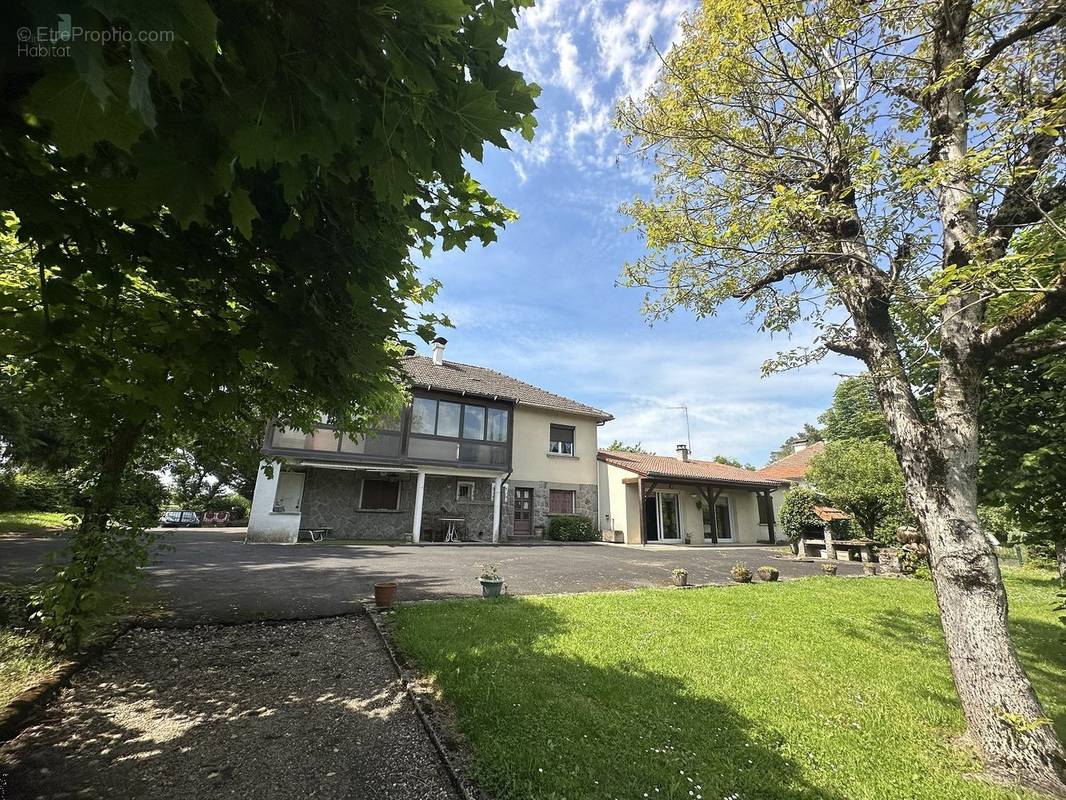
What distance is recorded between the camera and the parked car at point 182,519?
21.9 m

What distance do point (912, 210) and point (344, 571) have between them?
10882mm

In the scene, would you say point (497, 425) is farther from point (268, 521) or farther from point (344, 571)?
point (344, 571)

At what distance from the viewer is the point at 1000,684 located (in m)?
3.38

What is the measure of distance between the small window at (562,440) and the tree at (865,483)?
10.1 metres

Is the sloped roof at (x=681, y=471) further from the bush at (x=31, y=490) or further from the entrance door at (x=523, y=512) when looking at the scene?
the bush at (x=31, y=490)

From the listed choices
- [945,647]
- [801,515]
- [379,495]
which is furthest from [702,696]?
[801,515]

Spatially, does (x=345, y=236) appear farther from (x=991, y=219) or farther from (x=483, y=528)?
(x=483, y=528)

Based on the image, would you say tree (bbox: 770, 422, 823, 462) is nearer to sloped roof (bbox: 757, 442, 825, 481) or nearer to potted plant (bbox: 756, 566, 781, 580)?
sloped roof (bbox: 757, 442, 825, 481)

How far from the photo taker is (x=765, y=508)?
24016 mm

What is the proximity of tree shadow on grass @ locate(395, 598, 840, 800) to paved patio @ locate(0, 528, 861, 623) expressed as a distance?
2.84 meters

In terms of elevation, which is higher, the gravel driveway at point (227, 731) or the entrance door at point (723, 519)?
the entrance door at point (723, 519)

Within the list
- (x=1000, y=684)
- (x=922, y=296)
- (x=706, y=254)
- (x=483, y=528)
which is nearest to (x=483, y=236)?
(x=706, y=254)

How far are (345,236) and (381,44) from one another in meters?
1.25

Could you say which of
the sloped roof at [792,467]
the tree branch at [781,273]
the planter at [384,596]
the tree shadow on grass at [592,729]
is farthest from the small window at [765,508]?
the planter at [384,596]
